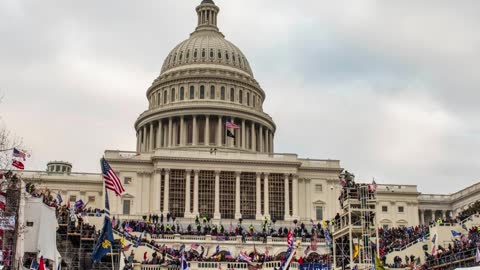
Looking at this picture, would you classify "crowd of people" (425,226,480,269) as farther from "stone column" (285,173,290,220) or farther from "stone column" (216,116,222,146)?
"stone column" (216,116,222,146)

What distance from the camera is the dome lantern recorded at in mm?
149375

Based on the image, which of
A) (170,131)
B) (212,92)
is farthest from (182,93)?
(170,131)

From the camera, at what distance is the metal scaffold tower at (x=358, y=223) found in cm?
4925

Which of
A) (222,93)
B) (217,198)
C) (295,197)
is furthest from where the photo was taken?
(222,93)

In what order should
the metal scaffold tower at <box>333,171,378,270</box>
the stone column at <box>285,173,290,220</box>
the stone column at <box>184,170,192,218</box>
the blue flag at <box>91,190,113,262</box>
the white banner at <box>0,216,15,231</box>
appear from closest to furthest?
the blue flag at <box>91,190,113,262</box> < the white banner at <box>0,216,15,231</box> < the metal scaffold tower at <box>333,171,378,270</box> < the stone column at <box>184,170,192,218</box> < the stone column at <box>285,173,290,220</box>

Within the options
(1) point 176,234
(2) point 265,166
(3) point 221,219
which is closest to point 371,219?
(1) point 176,234

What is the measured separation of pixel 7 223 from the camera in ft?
159

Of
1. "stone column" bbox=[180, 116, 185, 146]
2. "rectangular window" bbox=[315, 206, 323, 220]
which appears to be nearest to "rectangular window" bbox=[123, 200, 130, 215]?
"stone column" bbox=[180, 116, 185, 146]

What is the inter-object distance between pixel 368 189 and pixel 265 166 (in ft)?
199

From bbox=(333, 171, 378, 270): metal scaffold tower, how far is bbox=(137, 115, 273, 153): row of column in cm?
7344

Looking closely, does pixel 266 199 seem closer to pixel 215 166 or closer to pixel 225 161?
pixel 225 161

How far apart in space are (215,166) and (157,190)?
9.08m

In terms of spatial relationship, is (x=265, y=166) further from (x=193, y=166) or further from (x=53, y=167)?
(x=53, y=167)

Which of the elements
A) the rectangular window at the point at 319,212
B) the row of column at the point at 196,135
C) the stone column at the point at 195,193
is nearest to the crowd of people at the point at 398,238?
the rectangular window at the point at 319,212
